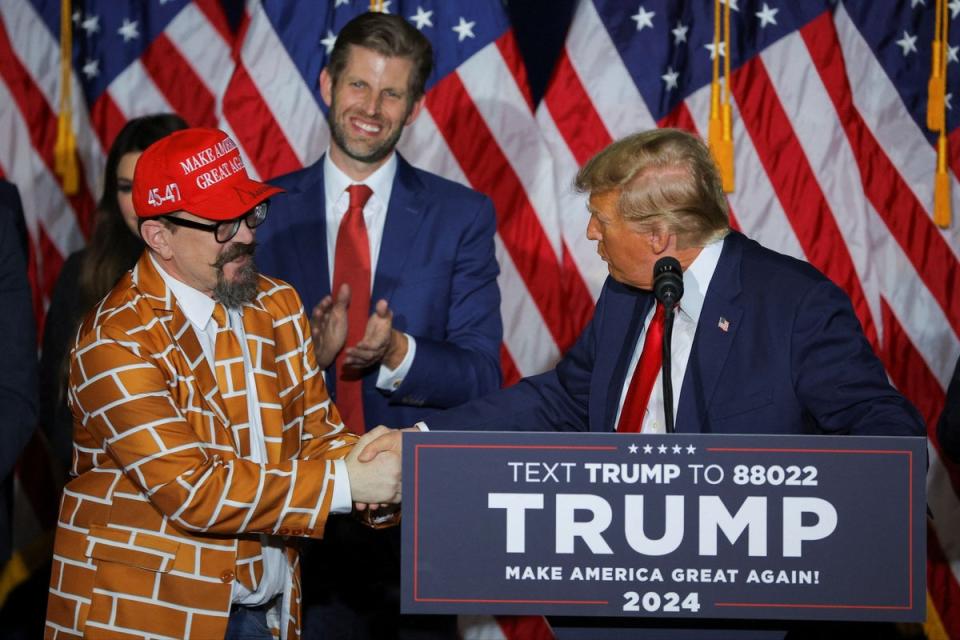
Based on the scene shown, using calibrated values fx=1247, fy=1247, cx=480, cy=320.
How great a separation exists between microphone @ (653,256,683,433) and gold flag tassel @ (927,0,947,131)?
2.52 metres

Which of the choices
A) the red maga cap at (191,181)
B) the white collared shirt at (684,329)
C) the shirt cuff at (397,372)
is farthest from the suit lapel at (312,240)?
the white collared shirt at (684,329)

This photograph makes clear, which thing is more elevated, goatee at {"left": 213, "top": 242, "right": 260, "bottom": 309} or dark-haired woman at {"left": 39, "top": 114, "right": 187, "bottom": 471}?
dark-haired woman at {"left": 39, "top": 114, "right": 187, "bottom": 471}

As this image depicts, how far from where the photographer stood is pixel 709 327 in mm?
2617

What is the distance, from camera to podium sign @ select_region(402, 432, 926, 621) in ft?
6.87

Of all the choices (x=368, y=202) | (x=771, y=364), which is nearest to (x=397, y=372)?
(x=368, y=202)

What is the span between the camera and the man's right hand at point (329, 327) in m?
3.30

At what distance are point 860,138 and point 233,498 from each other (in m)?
2.94

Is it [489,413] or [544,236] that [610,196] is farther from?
[544,236]

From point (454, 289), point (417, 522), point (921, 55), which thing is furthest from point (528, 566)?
point (921, 55)

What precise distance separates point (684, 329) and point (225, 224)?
3.30 feet

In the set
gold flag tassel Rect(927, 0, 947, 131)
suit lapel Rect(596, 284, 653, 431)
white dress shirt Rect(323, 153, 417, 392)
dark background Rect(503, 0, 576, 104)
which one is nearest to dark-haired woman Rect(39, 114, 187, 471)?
white dress shirt Rect(323, 153, 417, 392)

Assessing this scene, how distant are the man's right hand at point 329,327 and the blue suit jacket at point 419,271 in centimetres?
21

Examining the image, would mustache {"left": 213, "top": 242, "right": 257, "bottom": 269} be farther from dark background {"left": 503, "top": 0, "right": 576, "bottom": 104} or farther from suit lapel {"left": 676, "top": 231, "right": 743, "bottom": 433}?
dark background {"left": 503, "top": 0, "right": 576, "bottom": 104}

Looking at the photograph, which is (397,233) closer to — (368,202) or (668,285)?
(368,202)
